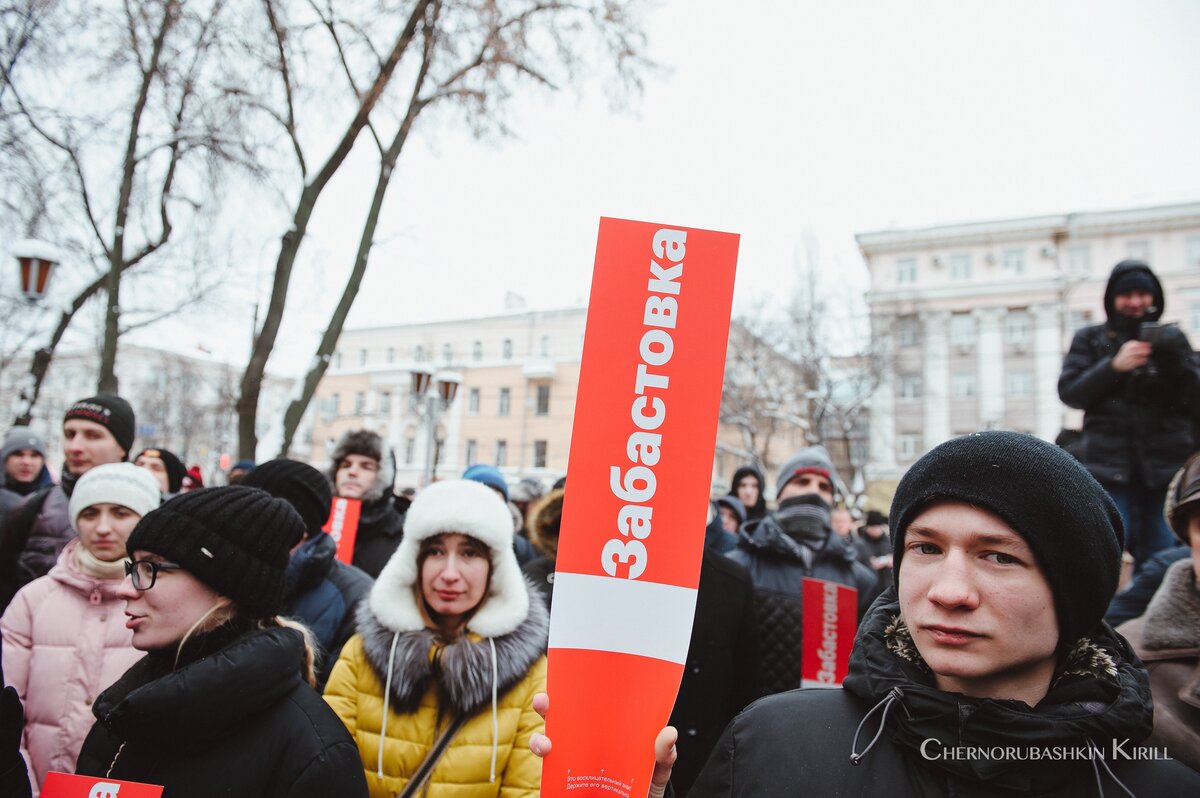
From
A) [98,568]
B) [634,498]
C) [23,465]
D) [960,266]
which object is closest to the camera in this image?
[634,498]

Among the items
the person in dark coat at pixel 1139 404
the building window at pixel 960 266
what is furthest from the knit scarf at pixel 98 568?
the building window at pixel 960 266

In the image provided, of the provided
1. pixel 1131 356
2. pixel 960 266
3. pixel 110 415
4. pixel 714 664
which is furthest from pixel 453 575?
pixel 960 266

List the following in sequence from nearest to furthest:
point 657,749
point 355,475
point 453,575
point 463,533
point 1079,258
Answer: point 657,749 < point 453,575 < point 463,533 < point 355,475 < point 1079,258

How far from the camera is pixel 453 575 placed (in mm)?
2863

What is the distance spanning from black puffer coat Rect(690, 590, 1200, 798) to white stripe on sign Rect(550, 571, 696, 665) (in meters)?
0.24

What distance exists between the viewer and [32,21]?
9.23 m

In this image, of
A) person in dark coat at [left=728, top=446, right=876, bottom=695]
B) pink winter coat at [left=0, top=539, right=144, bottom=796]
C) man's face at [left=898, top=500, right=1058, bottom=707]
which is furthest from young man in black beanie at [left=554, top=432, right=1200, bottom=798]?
pink winter coat at [left=0, top=539, right=144, bottom=796]

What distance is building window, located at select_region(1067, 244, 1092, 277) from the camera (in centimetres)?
4306

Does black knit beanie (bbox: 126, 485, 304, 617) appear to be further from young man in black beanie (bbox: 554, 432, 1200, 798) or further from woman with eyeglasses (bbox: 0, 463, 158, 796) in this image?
young man in black beanie (bbox: 554, 432, 1200, 798)

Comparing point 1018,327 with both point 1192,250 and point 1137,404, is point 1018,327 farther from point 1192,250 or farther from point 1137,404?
point 1137,404

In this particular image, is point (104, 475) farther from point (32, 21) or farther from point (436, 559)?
point (32, 21)

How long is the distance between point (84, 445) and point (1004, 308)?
46112 millimetres

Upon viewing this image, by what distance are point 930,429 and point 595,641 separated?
41726mm

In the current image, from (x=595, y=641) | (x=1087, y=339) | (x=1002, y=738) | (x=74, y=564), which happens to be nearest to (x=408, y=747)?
(x=595, y=641)
